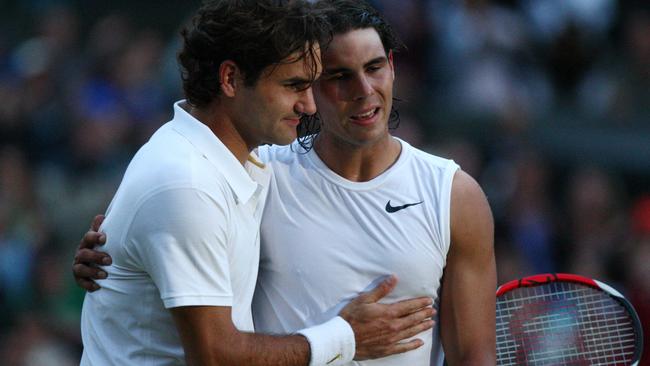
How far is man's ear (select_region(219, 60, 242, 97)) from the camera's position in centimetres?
344

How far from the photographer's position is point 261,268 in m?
3.73

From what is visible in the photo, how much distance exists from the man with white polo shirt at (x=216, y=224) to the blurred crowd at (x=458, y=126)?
143 inches

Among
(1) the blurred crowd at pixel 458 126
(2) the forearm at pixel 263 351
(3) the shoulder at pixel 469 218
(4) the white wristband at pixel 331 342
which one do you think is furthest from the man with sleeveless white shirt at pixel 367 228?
(1) the blurred crowd at pixel 458 126

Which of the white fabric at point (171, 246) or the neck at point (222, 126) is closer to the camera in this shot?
the white fabric at point (171, 246)

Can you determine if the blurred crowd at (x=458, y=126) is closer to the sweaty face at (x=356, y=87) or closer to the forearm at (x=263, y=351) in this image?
the sweaty face at (x=356, y=87)

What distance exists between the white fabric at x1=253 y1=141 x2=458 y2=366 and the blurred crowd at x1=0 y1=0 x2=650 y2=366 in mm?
3291

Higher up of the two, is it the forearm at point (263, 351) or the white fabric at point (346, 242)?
the white fabric at point (346, 242)

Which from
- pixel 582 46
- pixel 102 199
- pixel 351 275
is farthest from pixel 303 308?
pixel 582 46

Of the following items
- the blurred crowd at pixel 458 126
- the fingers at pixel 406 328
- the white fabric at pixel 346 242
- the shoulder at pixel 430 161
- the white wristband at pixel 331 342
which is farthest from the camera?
the blurred crowd at pixel 458 126

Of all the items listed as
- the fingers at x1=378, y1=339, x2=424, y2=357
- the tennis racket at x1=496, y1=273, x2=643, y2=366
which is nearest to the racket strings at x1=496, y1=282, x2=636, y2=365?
the tennis racket at x1=496, y1=273, x2=643, y2=366

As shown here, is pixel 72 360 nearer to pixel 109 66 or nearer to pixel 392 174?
pixel 109 66

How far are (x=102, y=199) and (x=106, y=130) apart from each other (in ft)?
1.63

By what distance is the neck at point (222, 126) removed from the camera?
136 inches

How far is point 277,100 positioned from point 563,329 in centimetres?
140
